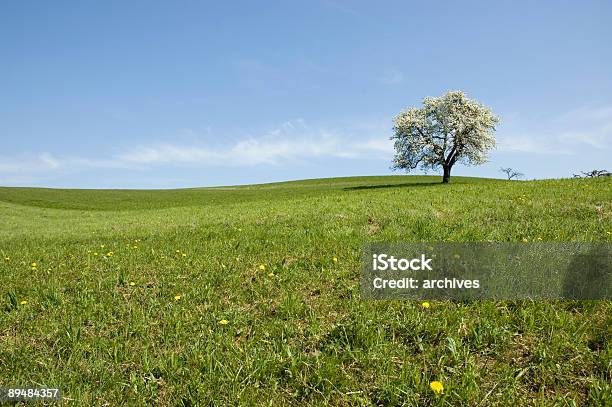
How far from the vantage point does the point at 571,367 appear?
396 cm

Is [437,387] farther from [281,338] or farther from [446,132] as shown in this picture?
[446,132]

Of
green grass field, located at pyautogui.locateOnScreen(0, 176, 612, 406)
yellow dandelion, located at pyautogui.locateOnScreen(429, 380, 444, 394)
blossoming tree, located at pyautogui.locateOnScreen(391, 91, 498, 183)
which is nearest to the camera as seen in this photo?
yellow dandelion, located at pyautogui.locateOnScreen(429, 380, 444, 394)

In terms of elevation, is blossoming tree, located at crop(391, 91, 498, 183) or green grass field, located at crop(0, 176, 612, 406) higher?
blossoming tree, located at crop(391, 91, 498, 183)

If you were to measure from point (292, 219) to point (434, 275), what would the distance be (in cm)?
829

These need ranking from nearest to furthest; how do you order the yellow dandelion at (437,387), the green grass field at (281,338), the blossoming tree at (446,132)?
the yellow dandelion at (437,387)
the green grass field at (281,338)
the blossoming tree at (446,132)

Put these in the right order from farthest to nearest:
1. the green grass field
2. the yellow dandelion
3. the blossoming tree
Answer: the blossoming tree, the green grass field, the yellow dandelion

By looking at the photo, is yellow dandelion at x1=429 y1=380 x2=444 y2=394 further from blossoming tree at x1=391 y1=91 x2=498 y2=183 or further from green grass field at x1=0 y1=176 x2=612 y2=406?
blossoming tree at x1=391 y1=91 x2=498 y2=183

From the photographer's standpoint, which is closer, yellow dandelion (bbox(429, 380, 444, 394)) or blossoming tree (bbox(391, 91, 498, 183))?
yellow dandelion (bbox(429, 380, 444, 394))

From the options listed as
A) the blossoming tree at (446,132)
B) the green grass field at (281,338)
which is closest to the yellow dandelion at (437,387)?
the green grass field at (281,338)

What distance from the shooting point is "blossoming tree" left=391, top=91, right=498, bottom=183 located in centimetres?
5103

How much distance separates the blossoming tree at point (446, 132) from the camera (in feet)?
167

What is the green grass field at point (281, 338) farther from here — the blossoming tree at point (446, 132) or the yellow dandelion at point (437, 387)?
the blossoming tree at point (446, 132)

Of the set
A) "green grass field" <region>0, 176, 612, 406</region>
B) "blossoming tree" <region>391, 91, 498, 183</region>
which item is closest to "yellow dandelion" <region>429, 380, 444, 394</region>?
"green grass field" <region>0, 176, 612, 406</region>

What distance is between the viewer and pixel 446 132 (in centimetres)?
5134
